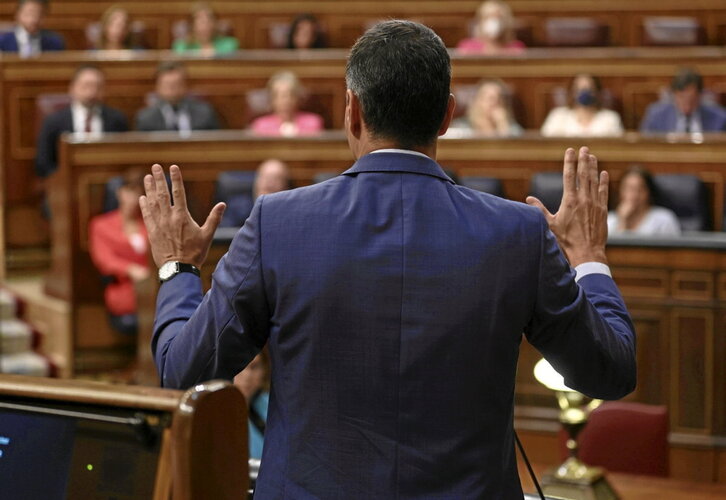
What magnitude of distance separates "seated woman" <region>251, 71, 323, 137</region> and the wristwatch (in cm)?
336

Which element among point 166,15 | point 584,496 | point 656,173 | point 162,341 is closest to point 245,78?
point 166,15

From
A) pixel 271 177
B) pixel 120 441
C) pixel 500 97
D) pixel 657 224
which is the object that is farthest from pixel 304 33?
pixel 120 441

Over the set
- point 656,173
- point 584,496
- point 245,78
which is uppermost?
point 245,78

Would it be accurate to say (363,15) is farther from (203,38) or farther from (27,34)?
(27,34)

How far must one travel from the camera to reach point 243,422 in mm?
873

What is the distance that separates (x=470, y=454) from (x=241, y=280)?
24 cm

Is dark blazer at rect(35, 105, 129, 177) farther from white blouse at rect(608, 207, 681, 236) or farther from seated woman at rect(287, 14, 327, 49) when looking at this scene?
white blouse at rect(608, 207, 681, 236)

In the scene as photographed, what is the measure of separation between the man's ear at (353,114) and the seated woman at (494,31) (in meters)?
4.00

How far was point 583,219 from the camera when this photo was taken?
1.12 metres

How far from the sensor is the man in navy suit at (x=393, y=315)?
0.95 m

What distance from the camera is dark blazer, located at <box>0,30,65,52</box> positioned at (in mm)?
5195

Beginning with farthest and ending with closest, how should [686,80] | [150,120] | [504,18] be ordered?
[504,18] < [150,120] < [686,80]

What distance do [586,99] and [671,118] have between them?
0.34 metres

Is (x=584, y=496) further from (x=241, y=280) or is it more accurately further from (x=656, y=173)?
(x=656, y=173)
